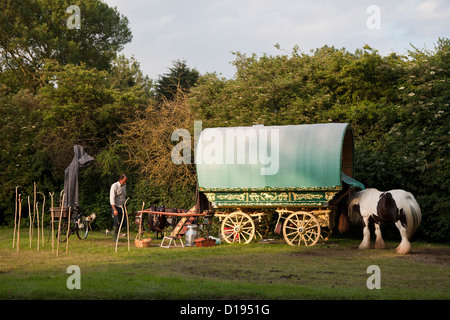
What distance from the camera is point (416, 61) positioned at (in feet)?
57.1

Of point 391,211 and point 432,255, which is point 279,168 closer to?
point 391,211

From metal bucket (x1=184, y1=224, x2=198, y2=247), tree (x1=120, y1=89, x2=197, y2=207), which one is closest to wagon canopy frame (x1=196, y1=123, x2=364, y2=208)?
metal bucket (x1=184, y1=224, x2=198, y2=247)

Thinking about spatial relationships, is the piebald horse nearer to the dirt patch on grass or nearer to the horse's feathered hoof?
the horse's feathered hoof

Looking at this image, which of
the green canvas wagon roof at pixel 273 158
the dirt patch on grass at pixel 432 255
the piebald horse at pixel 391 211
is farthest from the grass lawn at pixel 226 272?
the green canvas wagon roof at pixel 273 158

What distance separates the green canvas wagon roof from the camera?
13461 mm

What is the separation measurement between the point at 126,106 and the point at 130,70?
15.2 meters

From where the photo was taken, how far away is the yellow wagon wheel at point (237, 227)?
14.5 meters

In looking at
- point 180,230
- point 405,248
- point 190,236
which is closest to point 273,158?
point 190,236

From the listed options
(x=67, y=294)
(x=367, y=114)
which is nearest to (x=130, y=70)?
(x=367, y=114)

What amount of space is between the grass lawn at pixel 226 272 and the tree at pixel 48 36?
60.9 feet

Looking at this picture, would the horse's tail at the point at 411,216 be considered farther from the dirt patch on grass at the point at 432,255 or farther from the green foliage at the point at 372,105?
the green foliage at the point at 372,105

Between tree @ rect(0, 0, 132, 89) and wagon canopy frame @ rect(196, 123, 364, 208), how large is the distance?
1794 cm

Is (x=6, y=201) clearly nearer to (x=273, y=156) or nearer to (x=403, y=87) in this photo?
(x=273, y=156)

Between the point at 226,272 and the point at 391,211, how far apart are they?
198 inches
